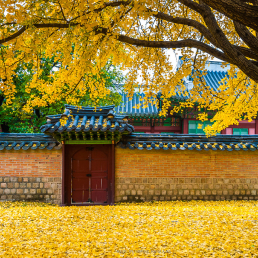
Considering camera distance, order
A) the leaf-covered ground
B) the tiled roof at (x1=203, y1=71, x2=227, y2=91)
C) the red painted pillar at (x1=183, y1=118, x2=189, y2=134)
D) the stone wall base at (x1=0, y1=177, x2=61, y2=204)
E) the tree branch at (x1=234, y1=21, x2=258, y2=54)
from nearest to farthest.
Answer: the tree branch at (x1=234, y1=21, x2=258, y2=54), the leaf-covered ground, the stone wall base at (x1=0, y1=177, x2=61, y2=204), the red painted pillar at (x1=183, y1=118, x2=189, y2=134), the tiled roof at (x1=203, y1=71, x2=227, y2=91)

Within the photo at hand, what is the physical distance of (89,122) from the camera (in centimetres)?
739

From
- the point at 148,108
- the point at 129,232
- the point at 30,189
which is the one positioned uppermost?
the point at 148,108

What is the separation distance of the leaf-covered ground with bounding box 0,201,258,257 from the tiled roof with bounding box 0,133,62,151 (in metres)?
1.95

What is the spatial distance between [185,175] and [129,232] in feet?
12.6

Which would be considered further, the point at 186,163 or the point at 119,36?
the point at 186,163

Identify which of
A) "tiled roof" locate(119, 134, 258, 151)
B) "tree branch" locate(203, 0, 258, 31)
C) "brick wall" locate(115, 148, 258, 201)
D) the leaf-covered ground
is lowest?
the leaf-covered ground

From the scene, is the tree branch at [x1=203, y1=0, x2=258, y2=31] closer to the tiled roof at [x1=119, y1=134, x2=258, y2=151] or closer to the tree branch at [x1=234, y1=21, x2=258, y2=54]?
the tree branch at [x1=234, y1=21, x2=258, y2=54]

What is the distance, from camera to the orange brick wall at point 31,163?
25.3 ft

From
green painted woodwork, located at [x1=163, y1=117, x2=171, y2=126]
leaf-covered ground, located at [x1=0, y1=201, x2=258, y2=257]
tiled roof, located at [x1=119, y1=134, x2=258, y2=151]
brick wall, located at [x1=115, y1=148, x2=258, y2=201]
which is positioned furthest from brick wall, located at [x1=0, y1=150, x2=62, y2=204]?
green painted woodwork, located at [x1=163, y1=117, x2=171, y2=126]

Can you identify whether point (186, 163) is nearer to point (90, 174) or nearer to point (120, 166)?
point (120, 166)

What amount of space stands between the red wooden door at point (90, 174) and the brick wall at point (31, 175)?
0.51 meters

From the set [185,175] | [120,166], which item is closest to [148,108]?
[185,175]

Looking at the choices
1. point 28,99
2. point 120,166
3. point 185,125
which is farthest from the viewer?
point 185,125

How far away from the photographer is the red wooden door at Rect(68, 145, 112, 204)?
7.79 meters
